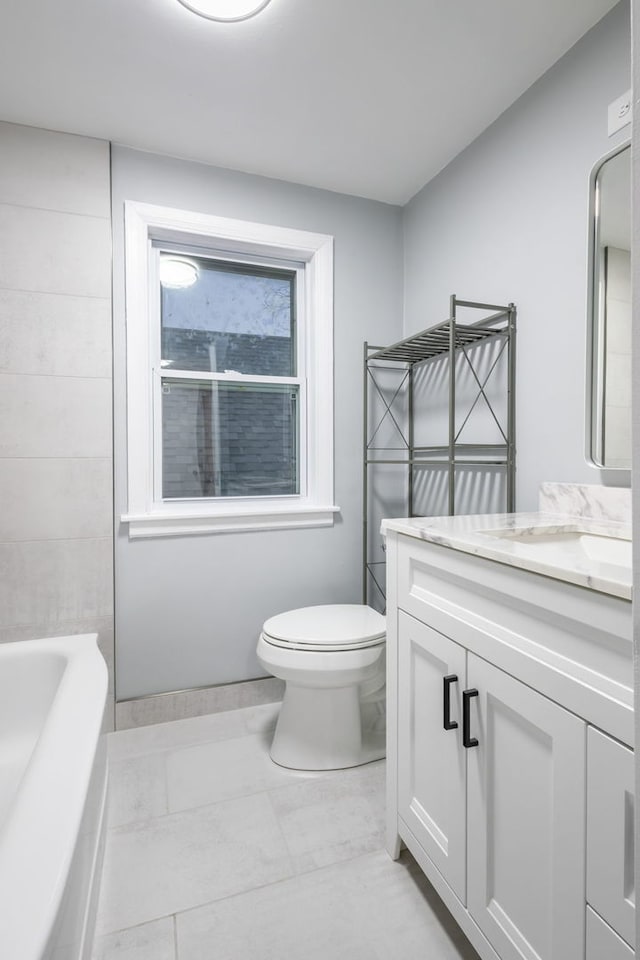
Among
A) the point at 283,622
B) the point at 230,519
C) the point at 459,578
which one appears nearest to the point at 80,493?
the point at 230,519

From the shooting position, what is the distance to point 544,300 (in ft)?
5.11

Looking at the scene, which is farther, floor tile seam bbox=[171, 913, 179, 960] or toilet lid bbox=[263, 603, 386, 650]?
toilet lid bbox=[263, 603, 386, 650]

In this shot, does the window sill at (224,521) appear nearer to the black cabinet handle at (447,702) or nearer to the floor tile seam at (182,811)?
the floor tile seam at (182,811)

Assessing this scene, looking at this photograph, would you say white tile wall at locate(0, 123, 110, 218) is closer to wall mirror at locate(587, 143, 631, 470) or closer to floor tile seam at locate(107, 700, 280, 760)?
wall mirror at locate(587, 143, 631, 470)

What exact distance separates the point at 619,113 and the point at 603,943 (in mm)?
1759

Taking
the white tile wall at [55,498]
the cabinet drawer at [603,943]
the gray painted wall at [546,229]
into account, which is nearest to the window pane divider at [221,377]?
the white tile wall at [55,498]

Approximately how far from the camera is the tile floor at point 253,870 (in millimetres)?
1094

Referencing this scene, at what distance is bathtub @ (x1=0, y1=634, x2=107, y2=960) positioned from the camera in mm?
669

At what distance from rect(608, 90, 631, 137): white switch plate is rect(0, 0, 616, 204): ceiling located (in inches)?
10.9

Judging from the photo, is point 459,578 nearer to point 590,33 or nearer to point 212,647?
point 212,647

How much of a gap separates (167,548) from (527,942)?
1623 mm

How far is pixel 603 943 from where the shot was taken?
69cm

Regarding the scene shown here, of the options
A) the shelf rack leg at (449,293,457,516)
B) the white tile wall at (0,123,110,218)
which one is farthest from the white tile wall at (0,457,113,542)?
the shelf rack leg at (449,293,457,516)

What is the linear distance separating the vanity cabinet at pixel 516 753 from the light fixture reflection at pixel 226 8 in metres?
1.48
